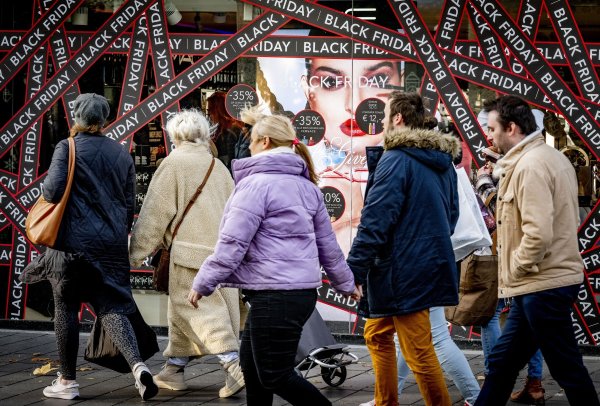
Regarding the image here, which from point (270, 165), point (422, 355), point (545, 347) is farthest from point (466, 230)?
point (270, 165)

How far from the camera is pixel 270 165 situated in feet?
18.5

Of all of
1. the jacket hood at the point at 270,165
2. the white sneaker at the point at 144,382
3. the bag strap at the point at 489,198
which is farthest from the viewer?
the bag strap at the point at 489,198

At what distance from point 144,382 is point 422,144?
229 centimetres

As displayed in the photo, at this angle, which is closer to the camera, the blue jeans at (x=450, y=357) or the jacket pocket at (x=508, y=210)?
the jacket pocket at (x=508, y=210)

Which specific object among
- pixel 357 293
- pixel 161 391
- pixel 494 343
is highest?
pixel 357 293

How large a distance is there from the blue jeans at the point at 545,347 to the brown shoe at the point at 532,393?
4.10 ft

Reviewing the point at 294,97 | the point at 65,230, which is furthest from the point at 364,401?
the point at 294,97

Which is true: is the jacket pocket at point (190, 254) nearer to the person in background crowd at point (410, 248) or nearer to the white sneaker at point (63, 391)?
the white sneaker at point (63, 391)

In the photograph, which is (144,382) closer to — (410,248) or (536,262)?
(410,248)

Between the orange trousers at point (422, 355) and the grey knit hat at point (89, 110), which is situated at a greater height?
the grey knit hat at point (89, 110)

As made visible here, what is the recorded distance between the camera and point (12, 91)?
375 inches

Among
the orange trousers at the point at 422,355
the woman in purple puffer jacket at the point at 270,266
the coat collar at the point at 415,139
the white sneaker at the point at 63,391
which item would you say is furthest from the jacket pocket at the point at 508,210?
the white sneaker at the point at 63,391

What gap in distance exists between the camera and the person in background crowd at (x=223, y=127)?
913cm

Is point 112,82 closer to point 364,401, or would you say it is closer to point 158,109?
point 158,109
